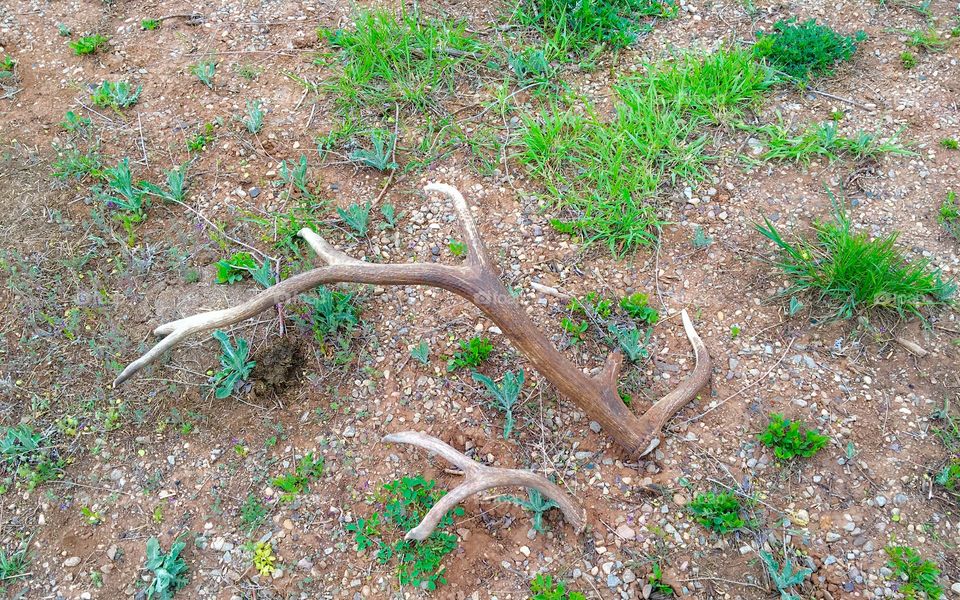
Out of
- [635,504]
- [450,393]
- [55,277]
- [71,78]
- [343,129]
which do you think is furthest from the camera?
[71,78]

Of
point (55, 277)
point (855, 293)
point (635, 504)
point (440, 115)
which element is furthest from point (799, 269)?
point (55, 277)

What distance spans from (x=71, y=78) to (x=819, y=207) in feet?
15.8

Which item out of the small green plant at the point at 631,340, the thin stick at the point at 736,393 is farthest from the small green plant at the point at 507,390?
the thin stick at the point at 736,393

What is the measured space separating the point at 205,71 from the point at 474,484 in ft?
11.1

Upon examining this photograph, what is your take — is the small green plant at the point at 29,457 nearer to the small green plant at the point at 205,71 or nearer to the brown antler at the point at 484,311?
the brown antler at the point at 484,311

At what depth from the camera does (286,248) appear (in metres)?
3.67

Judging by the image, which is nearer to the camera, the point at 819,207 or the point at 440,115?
the point at 819,207

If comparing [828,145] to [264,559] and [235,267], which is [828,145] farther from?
[264,559]

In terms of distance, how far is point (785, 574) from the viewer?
259 cm

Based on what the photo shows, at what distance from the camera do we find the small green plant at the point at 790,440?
288cm

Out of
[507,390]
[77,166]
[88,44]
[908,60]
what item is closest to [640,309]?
[507,390]

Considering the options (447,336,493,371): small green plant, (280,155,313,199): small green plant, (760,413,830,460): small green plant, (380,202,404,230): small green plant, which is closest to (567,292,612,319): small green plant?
(447,336,493,371): small green plant

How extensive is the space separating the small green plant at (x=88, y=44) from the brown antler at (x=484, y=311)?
287 centimetres

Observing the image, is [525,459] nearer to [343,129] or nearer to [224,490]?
[224,490]
